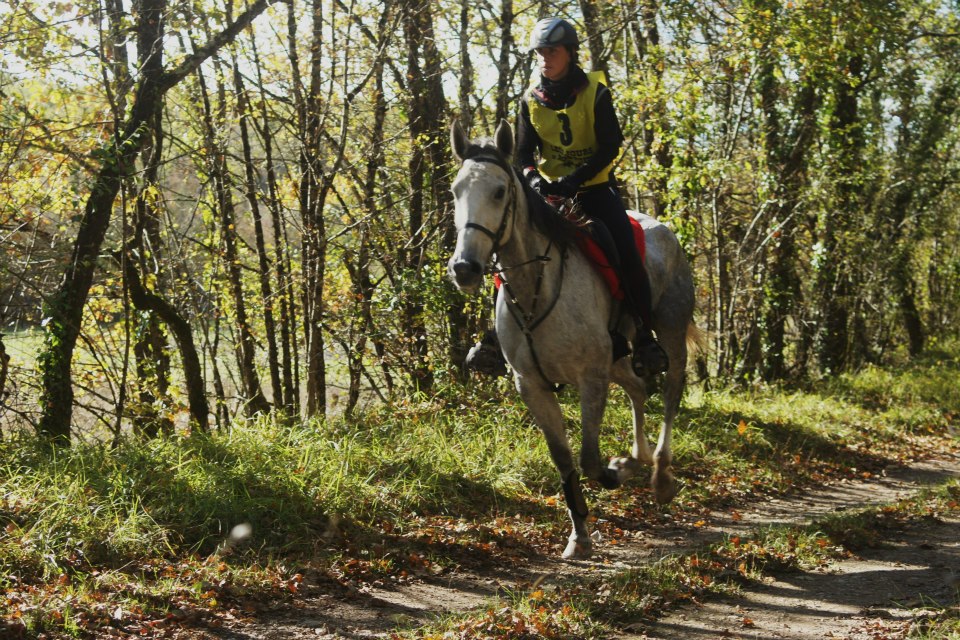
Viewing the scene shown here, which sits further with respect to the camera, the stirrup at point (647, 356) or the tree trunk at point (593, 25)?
the tree trunk at point (593, 25)

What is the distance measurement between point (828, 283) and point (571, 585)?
12.6m

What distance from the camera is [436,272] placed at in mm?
10359

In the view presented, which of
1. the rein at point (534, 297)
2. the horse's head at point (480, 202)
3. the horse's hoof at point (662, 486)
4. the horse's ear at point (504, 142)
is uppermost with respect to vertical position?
the horse's ear at point (504, 142)

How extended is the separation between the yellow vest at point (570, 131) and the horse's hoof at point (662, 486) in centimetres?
250

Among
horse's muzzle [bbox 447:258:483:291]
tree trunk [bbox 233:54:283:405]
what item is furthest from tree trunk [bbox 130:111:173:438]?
horse's muzzle [bbox 447:258:483:291]

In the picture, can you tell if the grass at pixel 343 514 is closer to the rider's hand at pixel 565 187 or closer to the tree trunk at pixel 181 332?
the tree trunk at pixel 181 332

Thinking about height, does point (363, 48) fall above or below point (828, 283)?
above

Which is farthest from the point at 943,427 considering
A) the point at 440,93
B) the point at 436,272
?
the point at 440,93

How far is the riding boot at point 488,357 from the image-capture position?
6480 millimetres

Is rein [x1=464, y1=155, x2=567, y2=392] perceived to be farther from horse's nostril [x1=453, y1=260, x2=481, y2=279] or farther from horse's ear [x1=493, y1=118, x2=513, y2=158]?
horse's nostril [x1=453, y1=260, x2=481, y2=279]

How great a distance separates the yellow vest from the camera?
6.24 metres

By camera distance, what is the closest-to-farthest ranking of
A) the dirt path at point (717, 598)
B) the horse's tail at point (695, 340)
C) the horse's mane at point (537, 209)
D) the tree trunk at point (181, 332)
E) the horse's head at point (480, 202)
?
the dirt path at point (717, 598), the horse's head at point (480, 202), the horse's mane at point (537, 209), the horse's tail at point (695, 340), the tree trunk at point (181, 332)

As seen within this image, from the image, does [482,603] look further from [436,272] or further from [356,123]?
[356,123]

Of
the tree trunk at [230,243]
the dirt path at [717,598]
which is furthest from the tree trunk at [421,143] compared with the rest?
the dirt path at [717,598]
